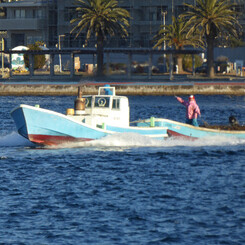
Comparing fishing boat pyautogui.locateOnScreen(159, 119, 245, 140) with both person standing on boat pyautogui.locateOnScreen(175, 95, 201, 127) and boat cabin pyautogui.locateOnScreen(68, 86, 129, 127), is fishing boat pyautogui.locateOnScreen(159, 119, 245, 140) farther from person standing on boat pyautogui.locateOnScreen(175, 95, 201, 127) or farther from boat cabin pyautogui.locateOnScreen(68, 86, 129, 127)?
boat cabin pyautogui.locateOnScreen(68, 86, 129, 127)

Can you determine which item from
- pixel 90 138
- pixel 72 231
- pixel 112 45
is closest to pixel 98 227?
pixel 72 231

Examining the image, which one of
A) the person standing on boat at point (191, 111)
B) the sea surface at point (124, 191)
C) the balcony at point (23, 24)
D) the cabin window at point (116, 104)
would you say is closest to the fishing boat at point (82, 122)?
the cabin window at point (116, 104)

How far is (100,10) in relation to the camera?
10338cm

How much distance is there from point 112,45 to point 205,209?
117596 millimetres

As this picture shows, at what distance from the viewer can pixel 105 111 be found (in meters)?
36.3

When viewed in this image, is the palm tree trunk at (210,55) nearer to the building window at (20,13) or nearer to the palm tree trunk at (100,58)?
the palm tree trunk at (100,58)

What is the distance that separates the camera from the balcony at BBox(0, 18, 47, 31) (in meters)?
149

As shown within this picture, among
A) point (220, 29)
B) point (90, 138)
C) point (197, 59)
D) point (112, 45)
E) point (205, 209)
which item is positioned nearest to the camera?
point (205, 209)

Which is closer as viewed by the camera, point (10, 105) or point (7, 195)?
point (7, 195)

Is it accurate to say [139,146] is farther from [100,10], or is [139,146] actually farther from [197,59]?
[197,59]

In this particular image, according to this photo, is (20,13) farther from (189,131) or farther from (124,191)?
(124,191)

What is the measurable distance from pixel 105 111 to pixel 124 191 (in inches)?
417

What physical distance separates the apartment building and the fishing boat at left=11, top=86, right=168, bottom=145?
9345cm

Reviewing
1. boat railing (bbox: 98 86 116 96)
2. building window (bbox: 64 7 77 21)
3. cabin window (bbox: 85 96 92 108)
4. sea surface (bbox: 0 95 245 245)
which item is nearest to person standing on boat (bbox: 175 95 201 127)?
sea surface (bbox: 0 95 245 245)
